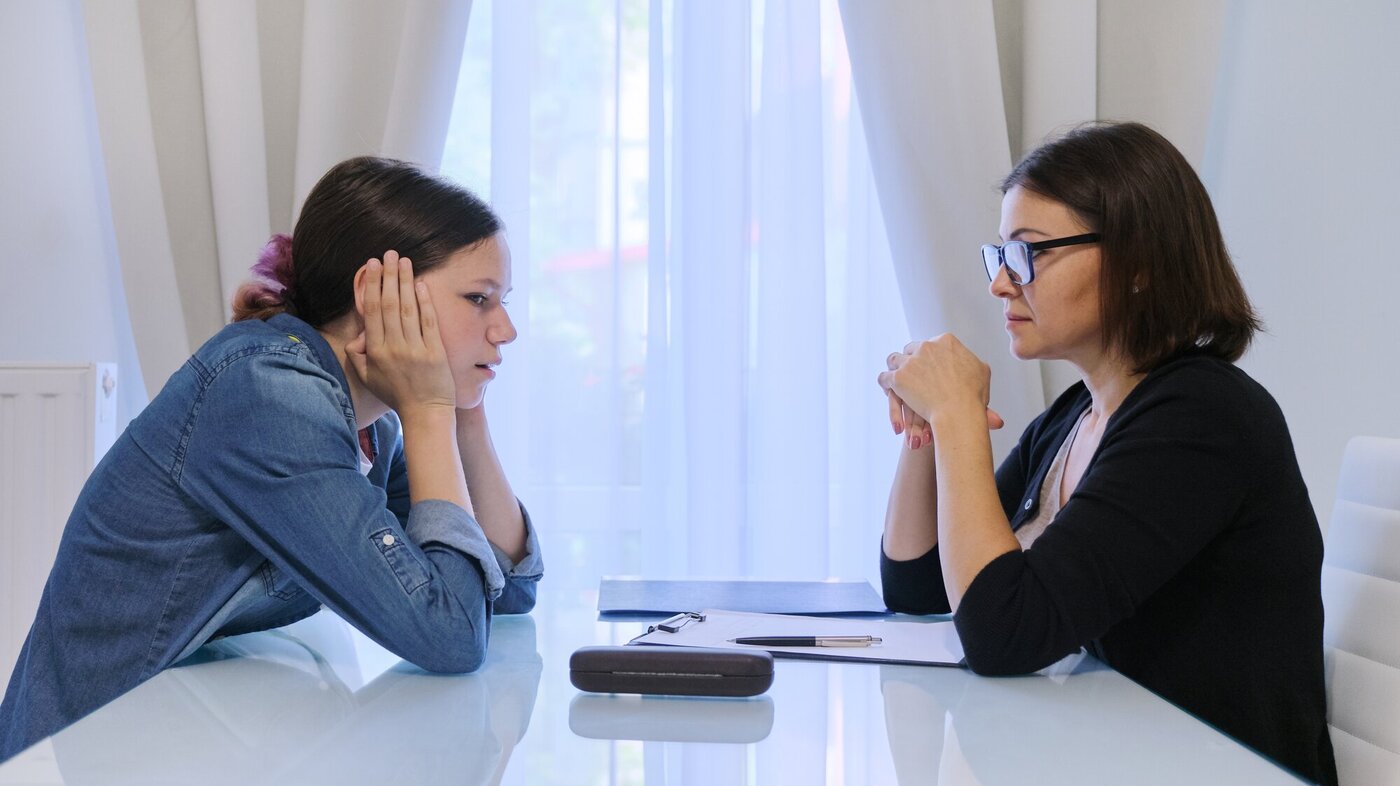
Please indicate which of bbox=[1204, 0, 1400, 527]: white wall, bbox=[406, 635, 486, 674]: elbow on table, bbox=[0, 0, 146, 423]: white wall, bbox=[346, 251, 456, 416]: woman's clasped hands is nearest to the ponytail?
bbox=[346, 251, 456, 416]: woman's clasped hands

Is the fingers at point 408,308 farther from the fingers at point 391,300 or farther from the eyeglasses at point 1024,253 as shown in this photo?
the eyeglasses at point 1024,253

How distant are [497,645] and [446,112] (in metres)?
1.54

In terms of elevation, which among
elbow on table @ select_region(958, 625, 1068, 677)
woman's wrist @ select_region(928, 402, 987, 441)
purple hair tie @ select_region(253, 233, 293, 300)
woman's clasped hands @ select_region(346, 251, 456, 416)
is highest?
purple hair tie @ select_region(253, 233, 293, 300)

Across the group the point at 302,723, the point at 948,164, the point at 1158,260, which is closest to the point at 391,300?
the point at 302,723

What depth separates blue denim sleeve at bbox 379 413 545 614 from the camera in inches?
42.7

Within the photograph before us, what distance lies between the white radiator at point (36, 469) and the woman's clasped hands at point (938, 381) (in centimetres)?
165

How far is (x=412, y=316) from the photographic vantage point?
120 centimetres

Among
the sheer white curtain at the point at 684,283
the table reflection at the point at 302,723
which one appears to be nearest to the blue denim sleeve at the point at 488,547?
the table reflection at the point at 302,723

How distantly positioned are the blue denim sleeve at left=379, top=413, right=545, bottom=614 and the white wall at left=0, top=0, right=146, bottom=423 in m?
1.34

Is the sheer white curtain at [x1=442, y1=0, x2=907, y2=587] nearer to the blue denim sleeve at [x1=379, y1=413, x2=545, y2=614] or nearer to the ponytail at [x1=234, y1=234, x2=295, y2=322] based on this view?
the blue denim sleeve at [x1=379, y1=413, x2=545, y2=614]

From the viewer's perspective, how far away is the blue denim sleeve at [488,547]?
1.08 m

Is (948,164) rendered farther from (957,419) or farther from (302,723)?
(302,723)

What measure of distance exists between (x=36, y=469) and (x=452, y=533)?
1538 mm

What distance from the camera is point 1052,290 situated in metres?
1.31
